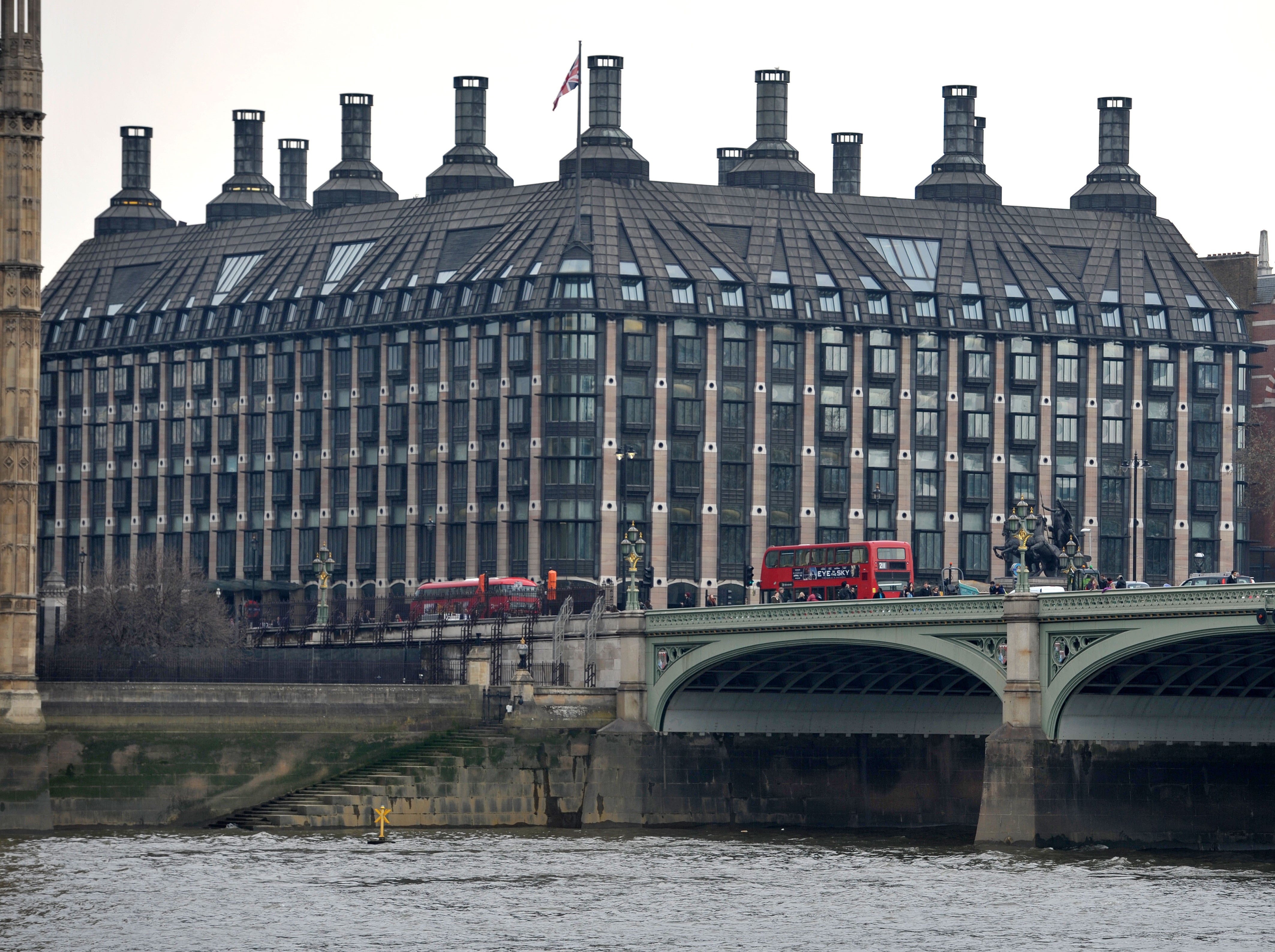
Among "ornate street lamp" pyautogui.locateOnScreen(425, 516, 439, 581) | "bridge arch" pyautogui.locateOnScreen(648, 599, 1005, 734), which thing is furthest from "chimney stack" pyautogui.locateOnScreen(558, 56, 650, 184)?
"bridge arch" pyautogui.locateOnScreen(648, 599, 1005, 734)

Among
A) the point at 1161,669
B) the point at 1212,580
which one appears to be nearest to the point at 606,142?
the point at 1212,580

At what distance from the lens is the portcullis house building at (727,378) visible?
603 feet

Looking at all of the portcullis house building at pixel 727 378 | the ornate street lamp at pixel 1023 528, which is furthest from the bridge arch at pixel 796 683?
the portcullis house building at pixel 727 378

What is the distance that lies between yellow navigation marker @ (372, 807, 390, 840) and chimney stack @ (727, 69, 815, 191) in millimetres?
84921

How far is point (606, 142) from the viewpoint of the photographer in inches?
7500

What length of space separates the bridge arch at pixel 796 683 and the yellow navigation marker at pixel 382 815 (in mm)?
14261

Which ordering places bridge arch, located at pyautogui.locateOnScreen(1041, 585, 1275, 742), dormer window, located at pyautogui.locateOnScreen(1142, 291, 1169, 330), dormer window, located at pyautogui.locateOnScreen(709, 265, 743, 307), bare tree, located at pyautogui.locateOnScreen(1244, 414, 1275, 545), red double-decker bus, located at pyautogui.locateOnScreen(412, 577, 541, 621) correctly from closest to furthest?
1. bridge arch, located at pyautogui.locateOnScreen(1041, 585, 1275, 742)
2. red double-decker bus, located at pyautogui.locateOnScreen(412, 577, 541, 621)
3. dormer window, located at pyautogui.locateOnScreen(709, 265, 743, 307)
4. bare tree, located at pyautogui.locateOnScreen(1244, 414, 1275, 545)
5. dormer window, located at pyautogui.locateOnScreen(1142, 291, 1169, 330)

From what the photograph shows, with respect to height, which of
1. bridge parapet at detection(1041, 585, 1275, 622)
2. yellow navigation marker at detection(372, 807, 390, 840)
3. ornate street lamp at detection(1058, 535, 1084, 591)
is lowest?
yellow navigation marker at detection(372, 807, 390, 840)

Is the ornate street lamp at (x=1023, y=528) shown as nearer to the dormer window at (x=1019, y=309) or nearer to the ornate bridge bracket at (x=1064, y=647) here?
the ornate bridge bracket at (x=1064, y=647)

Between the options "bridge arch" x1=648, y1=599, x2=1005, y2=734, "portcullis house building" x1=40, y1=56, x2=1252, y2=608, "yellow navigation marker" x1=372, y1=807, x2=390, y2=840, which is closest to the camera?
"yellow navigation marker" x1=372, y1=807, x2=390, y2=840

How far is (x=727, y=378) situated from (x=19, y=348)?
3178 inches

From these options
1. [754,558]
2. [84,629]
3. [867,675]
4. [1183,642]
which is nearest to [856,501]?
[754,558]

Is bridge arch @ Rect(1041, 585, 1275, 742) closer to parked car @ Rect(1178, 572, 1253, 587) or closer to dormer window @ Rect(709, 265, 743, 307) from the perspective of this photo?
parked car @ Rect(1178, 572, 1253, 587)

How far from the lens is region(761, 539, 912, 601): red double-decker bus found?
138 meters
